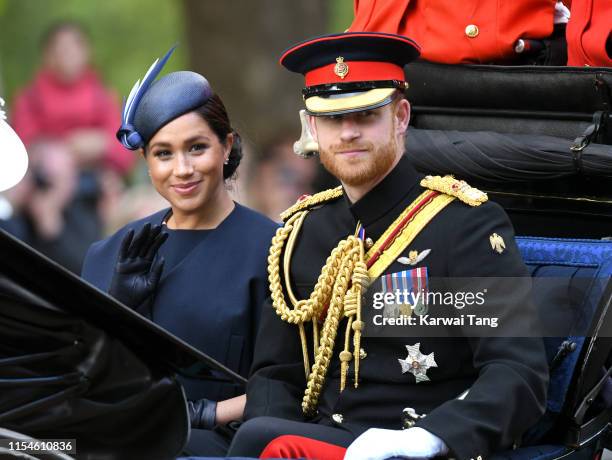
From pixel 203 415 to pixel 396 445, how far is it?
0.96 metres

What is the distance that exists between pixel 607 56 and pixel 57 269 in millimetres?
1910

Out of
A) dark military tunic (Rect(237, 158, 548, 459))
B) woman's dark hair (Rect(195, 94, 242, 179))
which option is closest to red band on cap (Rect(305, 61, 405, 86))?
dark military tunic (Rect(237, 158, 548, 459))

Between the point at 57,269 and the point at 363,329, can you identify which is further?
the point at 363,329

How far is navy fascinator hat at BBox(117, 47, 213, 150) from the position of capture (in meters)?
4.70

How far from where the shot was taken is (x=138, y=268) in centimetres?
462

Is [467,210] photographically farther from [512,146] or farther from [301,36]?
[301,36]

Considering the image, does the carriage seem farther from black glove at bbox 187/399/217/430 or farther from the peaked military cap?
black glove at bbox 187/399/217/430

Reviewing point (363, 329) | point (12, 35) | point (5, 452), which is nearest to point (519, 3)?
point (363, 329)

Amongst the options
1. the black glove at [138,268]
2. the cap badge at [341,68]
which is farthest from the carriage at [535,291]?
the black glove at [138,268]

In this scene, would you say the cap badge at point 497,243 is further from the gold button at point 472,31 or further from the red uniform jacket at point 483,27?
the gold button at point 472,31

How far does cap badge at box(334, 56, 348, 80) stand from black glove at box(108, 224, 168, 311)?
0.85m

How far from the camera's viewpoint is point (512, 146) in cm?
444

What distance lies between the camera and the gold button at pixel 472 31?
4598 mm

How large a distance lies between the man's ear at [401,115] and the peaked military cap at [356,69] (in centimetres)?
5
